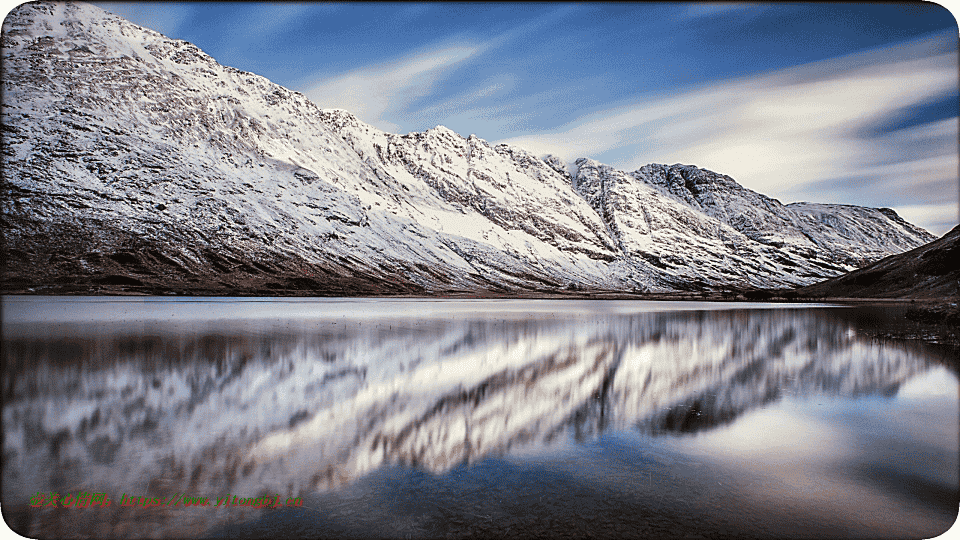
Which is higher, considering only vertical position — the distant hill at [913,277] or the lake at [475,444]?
the distant hill at [913,277]

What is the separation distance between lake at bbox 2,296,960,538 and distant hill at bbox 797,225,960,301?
97778mm

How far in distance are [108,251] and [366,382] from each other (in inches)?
6175

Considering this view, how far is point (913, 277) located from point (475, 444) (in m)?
145

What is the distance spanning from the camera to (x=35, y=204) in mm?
147375

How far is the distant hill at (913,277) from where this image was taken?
107000mm

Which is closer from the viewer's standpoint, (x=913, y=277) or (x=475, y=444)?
(x=475, y=444)

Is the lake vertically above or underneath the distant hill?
underneath

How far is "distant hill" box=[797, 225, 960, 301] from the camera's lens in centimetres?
10700

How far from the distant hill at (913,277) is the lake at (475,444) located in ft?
321

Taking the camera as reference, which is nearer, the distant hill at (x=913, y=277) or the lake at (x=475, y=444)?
the lake at (x=475, y=444)

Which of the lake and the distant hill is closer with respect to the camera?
the lake

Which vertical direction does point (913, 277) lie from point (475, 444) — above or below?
above

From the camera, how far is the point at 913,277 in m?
121

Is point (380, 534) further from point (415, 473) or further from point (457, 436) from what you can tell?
point (457, 436)
